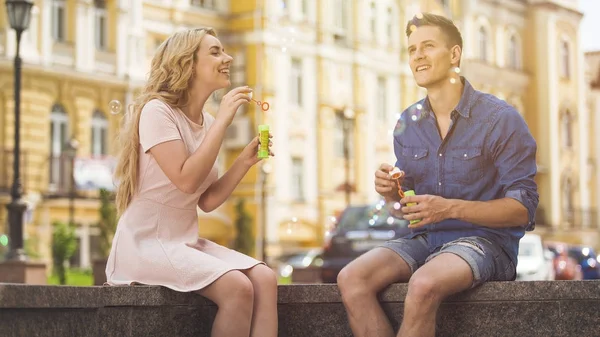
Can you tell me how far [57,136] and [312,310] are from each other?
28.4m

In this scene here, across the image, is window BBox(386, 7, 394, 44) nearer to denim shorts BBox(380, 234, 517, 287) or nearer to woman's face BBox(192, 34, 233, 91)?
woman's face BBox(192, 34, 233, 91)

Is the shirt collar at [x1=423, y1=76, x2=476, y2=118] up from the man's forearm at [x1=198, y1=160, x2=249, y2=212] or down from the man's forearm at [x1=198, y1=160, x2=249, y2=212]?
up

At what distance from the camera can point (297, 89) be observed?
136ft

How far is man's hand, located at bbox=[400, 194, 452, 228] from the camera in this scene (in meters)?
5.11

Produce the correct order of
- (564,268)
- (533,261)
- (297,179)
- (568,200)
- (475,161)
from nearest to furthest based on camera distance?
(475,161), (533,261), (564,268), (297,179), (568,200)

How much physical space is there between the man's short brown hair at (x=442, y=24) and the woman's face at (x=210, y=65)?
2.85 feet

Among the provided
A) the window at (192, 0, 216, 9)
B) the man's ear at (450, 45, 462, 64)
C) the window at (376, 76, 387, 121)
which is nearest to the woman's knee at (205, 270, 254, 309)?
the man's ear at (450, 45, 462, 64)

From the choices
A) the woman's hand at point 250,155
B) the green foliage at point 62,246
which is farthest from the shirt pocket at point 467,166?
the green foliage at point 62,246

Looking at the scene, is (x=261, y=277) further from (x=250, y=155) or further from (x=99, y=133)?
(x=99, y=133)

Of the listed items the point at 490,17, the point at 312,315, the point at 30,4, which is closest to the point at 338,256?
the point at 30,4

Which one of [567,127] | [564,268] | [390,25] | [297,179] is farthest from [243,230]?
[567,127]

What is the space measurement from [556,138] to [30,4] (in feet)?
138

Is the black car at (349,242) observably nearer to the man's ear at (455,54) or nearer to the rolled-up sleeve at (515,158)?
the man's ear at (455,54)

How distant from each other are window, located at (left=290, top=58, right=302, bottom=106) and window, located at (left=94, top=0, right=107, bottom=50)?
327 inches
